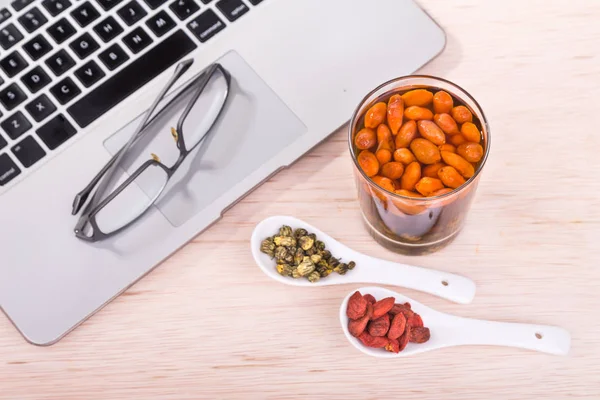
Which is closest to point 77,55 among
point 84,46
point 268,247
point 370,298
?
point 84,46

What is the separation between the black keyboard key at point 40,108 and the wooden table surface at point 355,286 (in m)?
0.19

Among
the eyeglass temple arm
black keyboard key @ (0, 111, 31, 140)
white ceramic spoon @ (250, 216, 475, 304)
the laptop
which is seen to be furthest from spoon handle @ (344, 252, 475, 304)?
black keyboard key @ (0, 111, 31, 140)

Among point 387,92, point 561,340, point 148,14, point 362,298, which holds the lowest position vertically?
point 561,340

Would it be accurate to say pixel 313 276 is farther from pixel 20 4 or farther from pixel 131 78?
pixel 20 4

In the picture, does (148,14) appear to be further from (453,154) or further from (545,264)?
(545,264)

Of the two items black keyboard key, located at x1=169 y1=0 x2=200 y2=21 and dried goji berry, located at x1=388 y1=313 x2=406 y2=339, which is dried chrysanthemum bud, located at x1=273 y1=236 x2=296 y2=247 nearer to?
dried goji berry, located at x1=388 y1=313 x2=406 y2=339

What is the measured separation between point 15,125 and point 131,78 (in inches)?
4.7

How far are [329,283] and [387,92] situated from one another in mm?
189

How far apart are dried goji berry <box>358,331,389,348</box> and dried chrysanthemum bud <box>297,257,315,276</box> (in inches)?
3.0

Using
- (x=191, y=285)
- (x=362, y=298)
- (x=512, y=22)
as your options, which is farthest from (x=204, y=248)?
(x=512, y=22)

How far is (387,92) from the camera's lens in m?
0.64

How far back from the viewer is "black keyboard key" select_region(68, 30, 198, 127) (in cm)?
72

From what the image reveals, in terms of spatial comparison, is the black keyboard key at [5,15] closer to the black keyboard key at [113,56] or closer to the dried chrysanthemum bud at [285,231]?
the black keyboard key at [113,56]

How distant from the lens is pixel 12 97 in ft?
2.35
